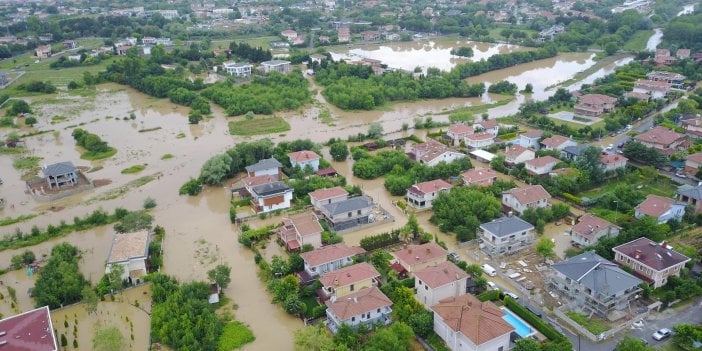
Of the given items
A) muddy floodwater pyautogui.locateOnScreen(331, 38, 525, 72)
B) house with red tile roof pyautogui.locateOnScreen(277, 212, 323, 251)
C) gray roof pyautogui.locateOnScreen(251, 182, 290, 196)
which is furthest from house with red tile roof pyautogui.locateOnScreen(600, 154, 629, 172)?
muddy floodwater pyautogui.locateOnScreen(331, 38, 525, 72)

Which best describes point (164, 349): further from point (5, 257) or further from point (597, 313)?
point (597, 313)

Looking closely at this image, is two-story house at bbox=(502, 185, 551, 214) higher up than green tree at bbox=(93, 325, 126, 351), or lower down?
lower down

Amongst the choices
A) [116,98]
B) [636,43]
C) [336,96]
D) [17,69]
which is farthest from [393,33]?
[17,69]

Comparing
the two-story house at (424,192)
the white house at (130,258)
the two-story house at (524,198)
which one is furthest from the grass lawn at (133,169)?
the two-story house at (524,198)

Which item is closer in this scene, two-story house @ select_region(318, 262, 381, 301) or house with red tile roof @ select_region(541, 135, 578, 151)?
two-story house @ select_region(318, 262, 381, 301)

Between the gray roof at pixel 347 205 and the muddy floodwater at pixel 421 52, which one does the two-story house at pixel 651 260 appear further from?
the muddy floodwater at pixel 421 52

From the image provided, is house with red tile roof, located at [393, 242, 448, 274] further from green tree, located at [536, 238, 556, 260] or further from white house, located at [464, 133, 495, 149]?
white house, located at [464, 133, 495, 149]
